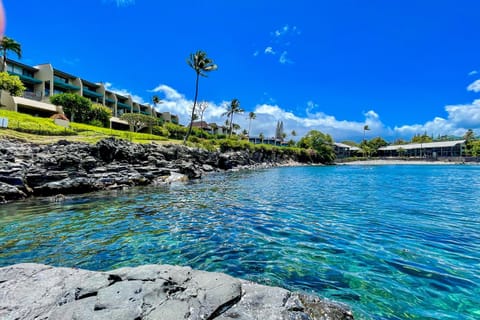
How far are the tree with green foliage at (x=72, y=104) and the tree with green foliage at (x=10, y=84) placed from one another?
591 centimetres

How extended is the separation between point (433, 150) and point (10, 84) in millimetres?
132244

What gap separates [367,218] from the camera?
9969mm

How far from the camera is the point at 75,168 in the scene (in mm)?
18844

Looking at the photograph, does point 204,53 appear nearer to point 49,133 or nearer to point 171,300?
point 49,133

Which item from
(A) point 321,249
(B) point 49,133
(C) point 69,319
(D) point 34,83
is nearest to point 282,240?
(A) point 321,249

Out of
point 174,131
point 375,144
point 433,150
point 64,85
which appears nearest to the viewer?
point 64,85

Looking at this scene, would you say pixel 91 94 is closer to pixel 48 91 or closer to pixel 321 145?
pixel 48 91

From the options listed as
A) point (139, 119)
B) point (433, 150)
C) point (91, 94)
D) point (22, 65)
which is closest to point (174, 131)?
point (139, 119)

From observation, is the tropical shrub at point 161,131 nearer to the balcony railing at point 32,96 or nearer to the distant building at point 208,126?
the balcony railing at point 32,96

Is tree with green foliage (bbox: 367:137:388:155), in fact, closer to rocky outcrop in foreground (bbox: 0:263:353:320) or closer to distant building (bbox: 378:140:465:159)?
distant building (bbox: 378:140:465:159)

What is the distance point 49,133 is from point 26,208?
22.3 meters

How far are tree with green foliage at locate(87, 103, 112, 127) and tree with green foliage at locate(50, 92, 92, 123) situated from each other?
64.1 inches

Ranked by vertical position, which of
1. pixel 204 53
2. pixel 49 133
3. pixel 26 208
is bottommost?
pixel 26 208

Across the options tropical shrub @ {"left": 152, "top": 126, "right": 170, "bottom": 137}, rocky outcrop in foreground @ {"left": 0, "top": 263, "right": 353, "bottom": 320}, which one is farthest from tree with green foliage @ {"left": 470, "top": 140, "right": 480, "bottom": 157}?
rocky outcrop in foreground @ {"left": 0, "top": 263, "right": 353, "bottom": 320}
